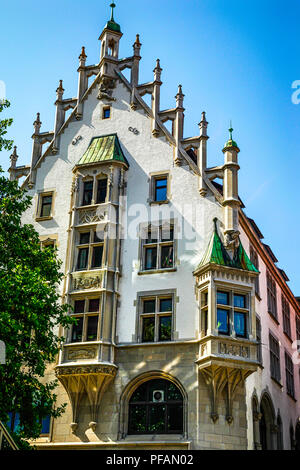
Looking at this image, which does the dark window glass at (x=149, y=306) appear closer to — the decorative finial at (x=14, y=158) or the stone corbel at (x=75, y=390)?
the stone corbel at (x=75, y=390)

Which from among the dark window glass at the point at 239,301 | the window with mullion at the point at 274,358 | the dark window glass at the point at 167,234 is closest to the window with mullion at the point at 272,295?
the window with mullion at the point at 274,358

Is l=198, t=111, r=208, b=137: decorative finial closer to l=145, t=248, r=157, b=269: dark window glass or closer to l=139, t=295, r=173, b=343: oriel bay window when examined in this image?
l=145, t=248, r=157, b=269: dark window glass

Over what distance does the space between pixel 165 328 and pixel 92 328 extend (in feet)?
11.7

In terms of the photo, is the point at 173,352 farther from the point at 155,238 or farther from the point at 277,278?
the point at 277,278

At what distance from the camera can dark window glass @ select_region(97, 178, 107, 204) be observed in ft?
119

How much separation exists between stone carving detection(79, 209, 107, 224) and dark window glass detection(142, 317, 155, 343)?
229 inches

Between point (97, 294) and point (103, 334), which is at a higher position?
point (97, 294)

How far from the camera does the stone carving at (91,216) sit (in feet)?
117

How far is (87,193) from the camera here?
37.0 m

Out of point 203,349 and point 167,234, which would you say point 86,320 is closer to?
point 167,234

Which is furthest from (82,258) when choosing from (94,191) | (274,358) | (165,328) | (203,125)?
(274,358)

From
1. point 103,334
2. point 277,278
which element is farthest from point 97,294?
point 277,278

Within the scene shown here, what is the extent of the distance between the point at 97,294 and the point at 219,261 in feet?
Result: 20.3

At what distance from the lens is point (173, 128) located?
121 feet
